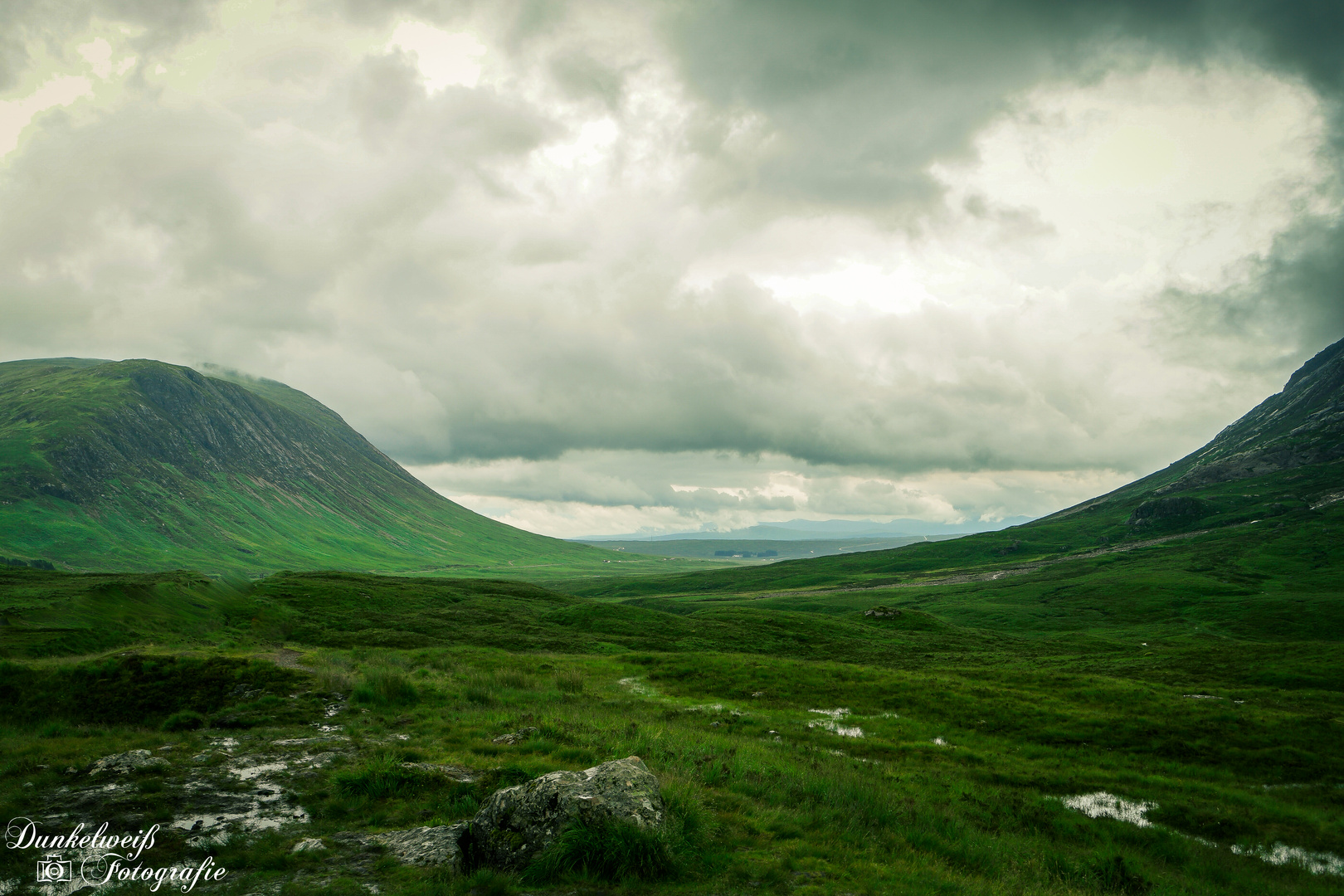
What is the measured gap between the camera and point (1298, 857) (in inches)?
851

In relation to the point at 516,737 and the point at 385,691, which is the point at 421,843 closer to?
the point at 516,737

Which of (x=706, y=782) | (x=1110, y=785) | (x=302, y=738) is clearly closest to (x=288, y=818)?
(x=302, y=738)

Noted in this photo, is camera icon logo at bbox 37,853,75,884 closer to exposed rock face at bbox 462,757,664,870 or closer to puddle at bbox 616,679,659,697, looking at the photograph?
exposed rock face at bbox 462,757,664,870

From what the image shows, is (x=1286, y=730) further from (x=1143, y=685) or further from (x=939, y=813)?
(x=939, y=813)

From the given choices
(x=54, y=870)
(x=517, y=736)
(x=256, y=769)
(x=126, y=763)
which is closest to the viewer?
(x=54, y=870)

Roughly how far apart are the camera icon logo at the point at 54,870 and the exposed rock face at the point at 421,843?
467 centimetres

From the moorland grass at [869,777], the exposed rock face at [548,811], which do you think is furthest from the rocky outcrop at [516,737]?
the exposed rock face at [548,811]

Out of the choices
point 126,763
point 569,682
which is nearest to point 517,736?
point 126,763

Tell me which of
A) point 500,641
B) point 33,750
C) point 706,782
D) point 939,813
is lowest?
point 500,641

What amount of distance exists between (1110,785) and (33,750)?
41074mm

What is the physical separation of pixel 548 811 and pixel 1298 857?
90.5 feet

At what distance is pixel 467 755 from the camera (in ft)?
65.9

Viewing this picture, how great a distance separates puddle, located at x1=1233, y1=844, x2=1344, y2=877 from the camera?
68.6 ft

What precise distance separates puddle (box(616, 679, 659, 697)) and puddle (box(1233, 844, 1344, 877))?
2986 cm
